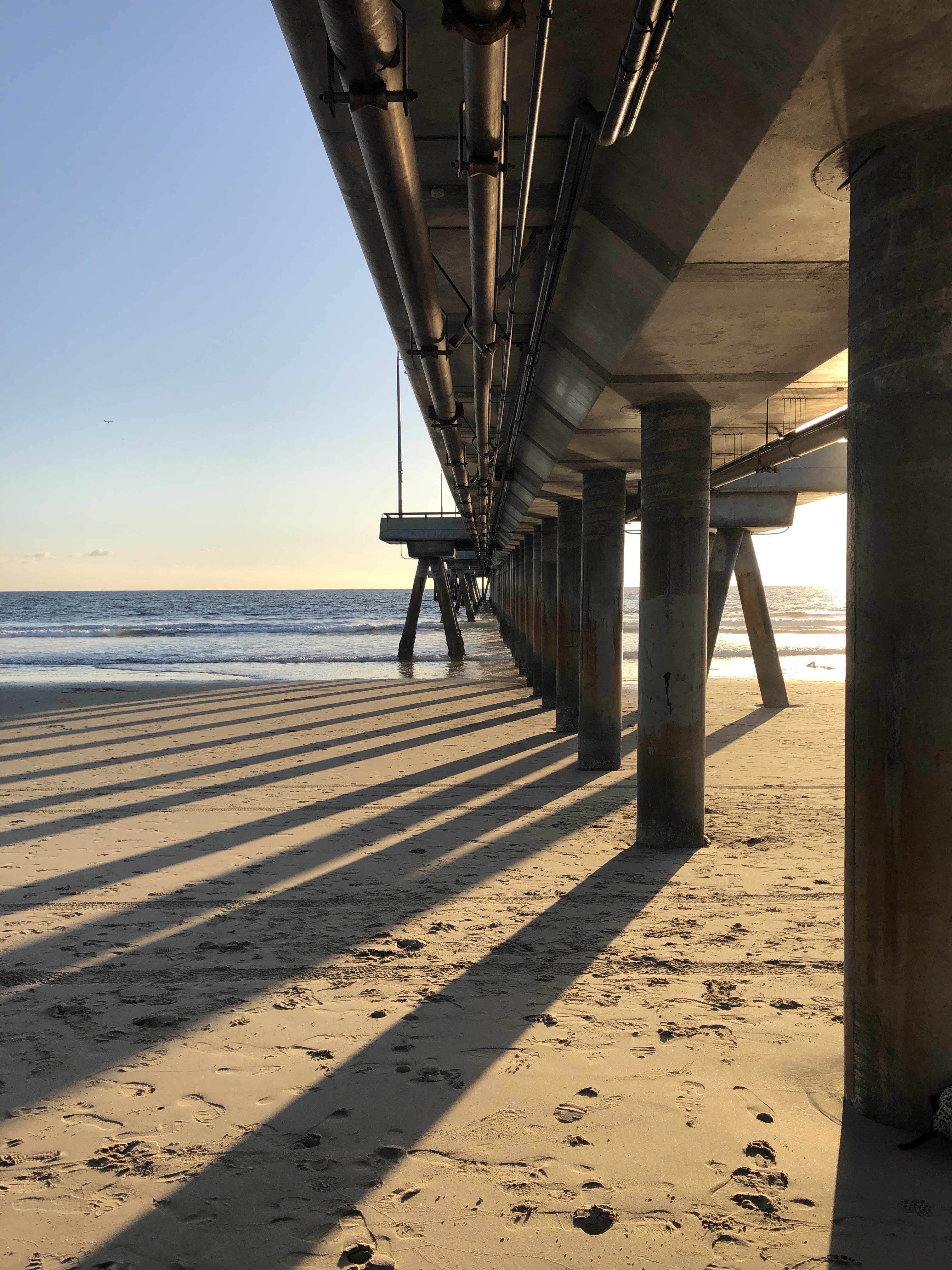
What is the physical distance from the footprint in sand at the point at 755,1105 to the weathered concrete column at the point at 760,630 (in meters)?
12.8

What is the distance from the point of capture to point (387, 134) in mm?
3244

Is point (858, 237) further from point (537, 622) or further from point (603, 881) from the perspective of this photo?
point (537, 622)

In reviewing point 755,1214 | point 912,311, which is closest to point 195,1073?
point 755,1214

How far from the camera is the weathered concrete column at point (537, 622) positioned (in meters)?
17.6

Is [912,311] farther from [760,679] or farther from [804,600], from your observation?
[804,600]

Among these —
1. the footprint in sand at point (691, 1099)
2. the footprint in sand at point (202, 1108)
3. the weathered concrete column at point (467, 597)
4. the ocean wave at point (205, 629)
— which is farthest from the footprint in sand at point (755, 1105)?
the weathered concrete column at point (467, 597)

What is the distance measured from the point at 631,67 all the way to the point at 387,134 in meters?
0.94

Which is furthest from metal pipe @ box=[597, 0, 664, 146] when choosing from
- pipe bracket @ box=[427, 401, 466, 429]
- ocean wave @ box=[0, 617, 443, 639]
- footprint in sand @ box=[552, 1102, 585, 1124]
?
ocean wave @ box=[0, 617, 443, 639]

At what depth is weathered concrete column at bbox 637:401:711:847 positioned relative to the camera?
22.7ft

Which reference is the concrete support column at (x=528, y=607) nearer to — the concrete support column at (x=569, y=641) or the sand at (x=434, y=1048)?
the concrete support column at (x=569, y=641)

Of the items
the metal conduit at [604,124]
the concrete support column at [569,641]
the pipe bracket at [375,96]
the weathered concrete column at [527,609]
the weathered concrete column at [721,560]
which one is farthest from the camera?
the weathered concrete column at [527,609]

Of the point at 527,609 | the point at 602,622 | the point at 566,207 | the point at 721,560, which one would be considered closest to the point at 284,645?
the point at 527,609

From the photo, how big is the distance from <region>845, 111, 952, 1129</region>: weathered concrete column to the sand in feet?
1.14

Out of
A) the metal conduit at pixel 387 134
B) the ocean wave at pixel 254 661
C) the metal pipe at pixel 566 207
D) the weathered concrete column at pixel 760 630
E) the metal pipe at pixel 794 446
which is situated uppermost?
the metal pipe at pixel 566 207
